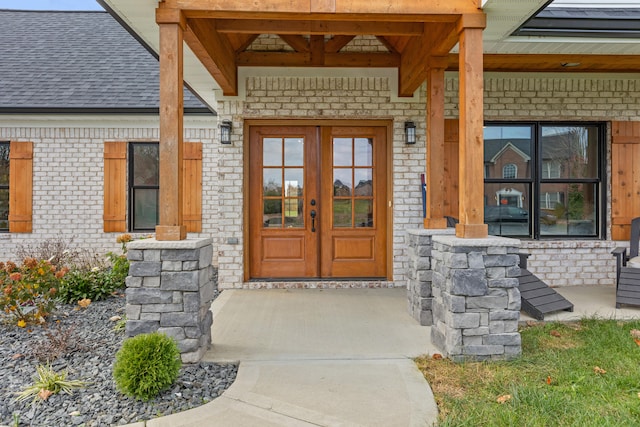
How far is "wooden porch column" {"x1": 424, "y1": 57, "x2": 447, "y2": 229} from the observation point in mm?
4070

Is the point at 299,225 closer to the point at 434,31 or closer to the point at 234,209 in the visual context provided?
the point at 234,209

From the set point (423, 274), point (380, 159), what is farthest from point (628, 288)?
point (380, 159)

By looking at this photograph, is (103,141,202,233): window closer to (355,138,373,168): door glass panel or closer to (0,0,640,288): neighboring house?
(0,0,640,288): neighboring house

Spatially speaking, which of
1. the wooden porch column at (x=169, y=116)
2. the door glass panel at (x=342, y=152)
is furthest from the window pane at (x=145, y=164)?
the wooden porch column at (x=169, y=116)

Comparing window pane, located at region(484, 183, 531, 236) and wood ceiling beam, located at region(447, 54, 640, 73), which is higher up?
wood ceiling beam, located at region(447, 54, 640, 73)

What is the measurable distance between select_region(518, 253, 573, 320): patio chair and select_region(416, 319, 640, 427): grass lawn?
423 millimetres

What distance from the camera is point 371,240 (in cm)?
552

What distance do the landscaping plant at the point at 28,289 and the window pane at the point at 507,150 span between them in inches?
208

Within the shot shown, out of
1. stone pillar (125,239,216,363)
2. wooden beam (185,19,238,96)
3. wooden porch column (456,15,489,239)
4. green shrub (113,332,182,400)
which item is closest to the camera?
green shrub (113,332,182,400)

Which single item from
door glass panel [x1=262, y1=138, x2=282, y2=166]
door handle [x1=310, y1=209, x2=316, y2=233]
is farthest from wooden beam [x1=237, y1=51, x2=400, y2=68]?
door handle [x1=310, y1=209, x2=316, y2=233]

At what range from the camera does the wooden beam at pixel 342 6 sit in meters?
3.09

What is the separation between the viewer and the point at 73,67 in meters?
7.82

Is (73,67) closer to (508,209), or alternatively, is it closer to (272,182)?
(272,182)

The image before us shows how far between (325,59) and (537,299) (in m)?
3.75
